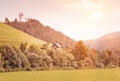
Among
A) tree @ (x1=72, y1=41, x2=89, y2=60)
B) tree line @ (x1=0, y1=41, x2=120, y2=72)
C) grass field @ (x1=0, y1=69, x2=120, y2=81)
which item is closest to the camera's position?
grass field @ (x1=0, y1=69, x2=120, y2=81)

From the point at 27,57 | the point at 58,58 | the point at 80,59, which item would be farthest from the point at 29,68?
the point at 80,59

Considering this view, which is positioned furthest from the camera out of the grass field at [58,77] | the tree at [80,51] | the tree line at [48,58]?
the tree at [80,51]

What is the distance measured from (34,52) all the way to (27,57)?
1117 centimetres

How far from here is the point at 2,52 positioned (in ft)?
326

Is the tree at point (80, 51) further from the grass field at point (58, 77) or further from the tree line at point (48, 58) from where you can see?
the grass field at point (58, 77)

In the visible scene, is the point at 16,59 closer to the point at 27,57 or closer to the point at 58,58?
the point at 27,57

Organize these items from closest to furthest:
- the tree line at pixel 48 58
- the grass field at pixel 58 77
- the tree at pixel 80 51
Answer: the grass field at pixel 58 77
the tree line at pixel 48 58
the tree at pixel 80 51

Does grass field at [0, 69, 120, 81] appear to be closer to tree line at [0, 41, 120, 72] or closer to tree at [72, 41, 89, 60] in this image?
tree line at [0, 41, 120, 72]

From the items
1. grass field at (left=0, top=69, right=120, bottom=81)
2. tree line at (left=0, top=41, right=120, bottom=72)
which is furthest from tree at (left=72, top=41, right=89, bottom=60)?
grass field at (left=0, top=69, right=120, bottom=81)

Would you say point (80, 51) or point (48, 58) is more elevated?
point (80, 51)

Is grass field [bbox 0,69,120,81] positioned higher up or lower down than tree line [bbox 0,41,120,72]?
lower down

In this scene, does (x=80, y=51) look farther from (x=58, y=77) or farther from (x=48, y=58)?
(x=58, y=77)

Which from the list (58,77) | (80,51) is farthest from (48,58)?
(58,77)

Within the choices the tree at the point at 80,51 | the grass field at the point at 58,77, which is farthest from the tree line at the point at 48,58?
the grass field at the point at 58,77
